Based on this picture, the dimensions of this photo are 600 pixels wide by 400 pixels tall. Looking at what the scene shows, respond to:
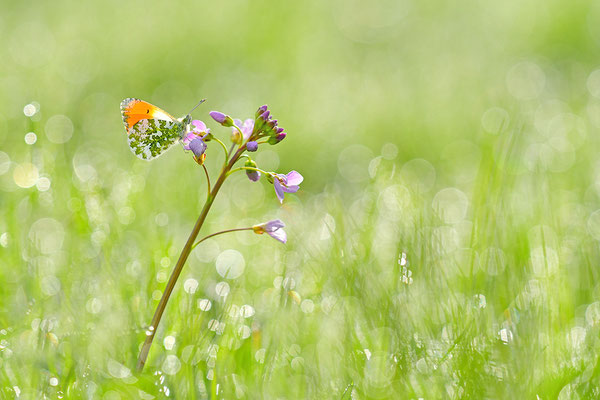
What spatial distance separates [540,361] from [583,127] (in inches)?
143

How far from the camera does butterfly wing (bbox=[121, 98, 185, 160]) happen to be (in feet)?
6.05

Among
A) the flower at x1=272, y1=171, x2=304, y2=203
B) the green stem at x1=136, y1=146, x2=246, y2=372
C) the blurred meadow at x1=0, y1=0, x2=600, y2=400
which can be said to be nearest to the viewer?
the green stem at x1=136, y1=146, x2=246, y2=372

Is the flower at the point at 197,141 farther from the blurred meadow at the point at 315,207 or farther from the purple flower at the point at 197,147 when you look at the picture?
the blurred meadow at the point at 315,207

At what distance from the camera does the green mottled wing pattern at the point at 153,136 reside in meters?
1.85

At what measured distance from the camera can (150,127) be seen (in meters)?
1.88

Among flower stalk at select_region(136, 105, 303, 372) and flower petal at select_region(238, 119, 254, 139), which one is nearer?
flower stalk at select_region(136, 105, 303, 372)

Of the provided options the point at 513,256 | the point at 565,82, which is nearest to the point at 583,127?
the point at 565,82

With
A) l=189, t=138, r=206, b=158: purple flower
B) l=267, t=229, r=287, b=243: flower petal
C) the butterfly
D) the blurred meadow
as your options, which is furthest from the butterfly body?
the blurred meadow

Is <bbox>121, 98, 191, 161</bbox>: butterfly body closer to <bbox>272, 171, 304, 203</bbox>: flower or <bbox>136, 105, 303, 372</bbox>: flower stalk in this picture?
<bbox>136, 105, 303, 372</bbox>: flower stalk

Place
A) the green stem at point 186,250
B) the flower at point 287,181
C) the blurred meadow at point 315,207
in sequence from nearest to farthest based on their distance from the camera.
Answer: the green stem at point 186,250 < the flower at point 287,181 < the blurred meadow at point 315,207

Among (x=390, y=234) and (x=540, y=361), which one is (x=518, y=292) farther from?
(x=390, y=234)

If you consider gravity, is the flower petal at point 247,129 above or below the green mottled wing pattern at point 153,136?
above

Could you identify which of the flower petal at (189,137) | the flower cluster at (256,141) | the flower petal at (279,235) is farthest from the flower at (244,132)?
the flower petal at (279,235)

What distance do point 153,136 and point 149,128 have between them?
2cm
